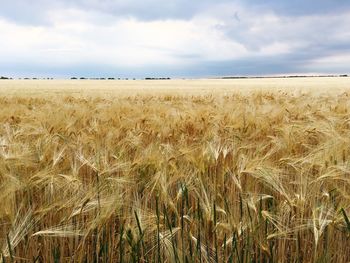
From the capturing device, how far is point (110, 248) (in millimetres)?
1754

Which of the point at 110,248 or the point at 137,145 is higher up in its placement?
the point at 137,145

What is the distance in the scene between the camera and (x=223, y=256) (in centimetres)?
169

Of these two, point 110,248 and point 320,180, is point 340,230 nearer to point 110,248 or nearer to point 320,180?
point 320,180

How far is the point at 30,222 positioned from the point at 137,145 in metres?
1.36

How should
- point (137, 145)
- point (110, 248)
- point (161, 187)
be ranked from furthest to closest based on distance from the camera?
1. point (137, 145)
2. point (161, 187)
3. point (110, 248)

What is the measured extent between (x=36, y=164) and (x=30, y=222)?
75cm

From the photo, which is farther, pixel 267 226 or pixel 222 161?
pixel 222 161

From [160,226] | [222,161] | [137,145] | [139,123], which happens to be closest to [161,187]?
[160,226]

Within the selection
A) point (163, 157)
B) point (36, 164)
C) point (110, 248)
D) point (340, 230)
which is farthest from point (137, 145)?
point (340, 230)

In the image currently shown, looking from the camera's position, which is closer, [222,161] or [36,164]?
[36,164]

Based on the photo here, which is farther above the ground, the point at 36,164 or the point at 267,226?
the point at 36,164

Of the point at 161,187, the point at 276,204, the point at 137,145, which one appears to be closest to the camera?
the point at 161,187

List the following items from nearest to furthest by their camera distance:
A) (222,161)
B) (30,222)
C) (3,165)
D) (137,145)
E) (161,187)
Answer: (30,222) < (161,187) < (3,165) < (222,161) < (137,145)

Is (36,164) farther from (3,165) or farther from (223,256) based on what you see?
(223,256)
